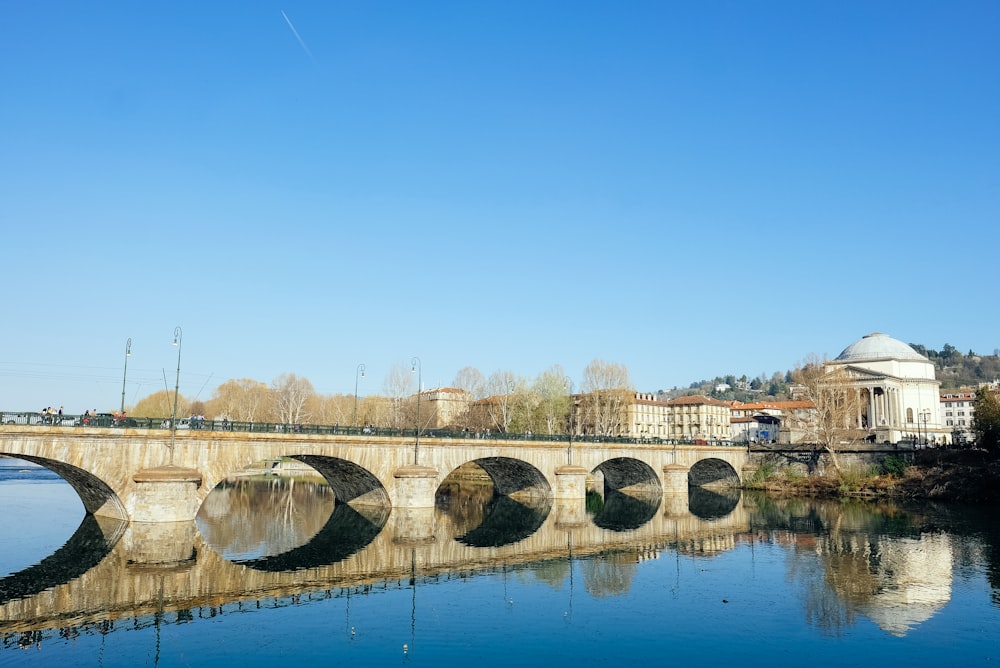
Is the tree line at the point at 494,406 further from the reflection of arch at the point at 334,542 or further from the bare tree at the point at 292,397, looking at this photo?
the reflection of arch at the point at 334,542

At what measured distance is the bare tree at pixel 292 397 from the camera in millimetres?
102688

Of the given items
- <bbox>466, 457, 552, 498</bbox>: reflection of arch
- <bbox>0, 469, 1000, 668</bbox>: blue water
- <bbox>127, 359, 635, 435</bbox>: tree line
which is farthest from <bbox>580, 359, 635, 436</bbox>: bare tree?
<bbox>0, 469, 1000, 668</bbox>: blue water

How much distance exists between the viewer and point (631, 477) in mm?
77438

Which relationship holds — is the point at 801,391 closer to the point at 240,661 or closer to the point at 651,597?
the point at 651,597

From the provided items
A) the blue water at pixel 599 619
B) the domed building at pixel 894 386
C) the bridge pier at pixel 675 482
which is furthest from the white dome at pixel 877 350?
the blue water at pixel 599 619

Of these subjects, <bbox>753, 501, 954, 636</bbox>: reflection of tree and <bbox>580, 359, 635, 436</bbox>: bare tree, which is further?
<bbox>580, 359, 635, 436</bbox>: bare tree

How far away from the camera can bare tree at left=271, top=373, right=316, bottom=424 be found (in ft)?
337

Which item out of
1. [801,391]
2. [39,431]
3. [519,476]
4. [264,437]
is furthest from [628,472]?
[39,431]

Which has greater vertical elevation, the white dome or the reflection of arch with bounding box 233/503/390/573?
the white dome

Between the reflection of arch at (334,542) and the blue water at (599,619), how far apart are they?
3411mm

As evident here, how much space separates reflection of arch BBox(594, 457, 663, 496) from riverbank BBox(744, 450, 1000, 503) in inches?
621

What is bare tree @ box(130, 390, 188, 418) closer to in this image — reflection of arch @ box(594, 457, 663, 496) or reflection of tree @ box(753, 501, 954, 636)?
reflection of arch @ box(594, 457, 663, 496)

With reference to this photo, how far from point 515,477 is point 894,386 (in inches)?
2880

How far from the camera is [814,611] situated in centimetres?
2566
